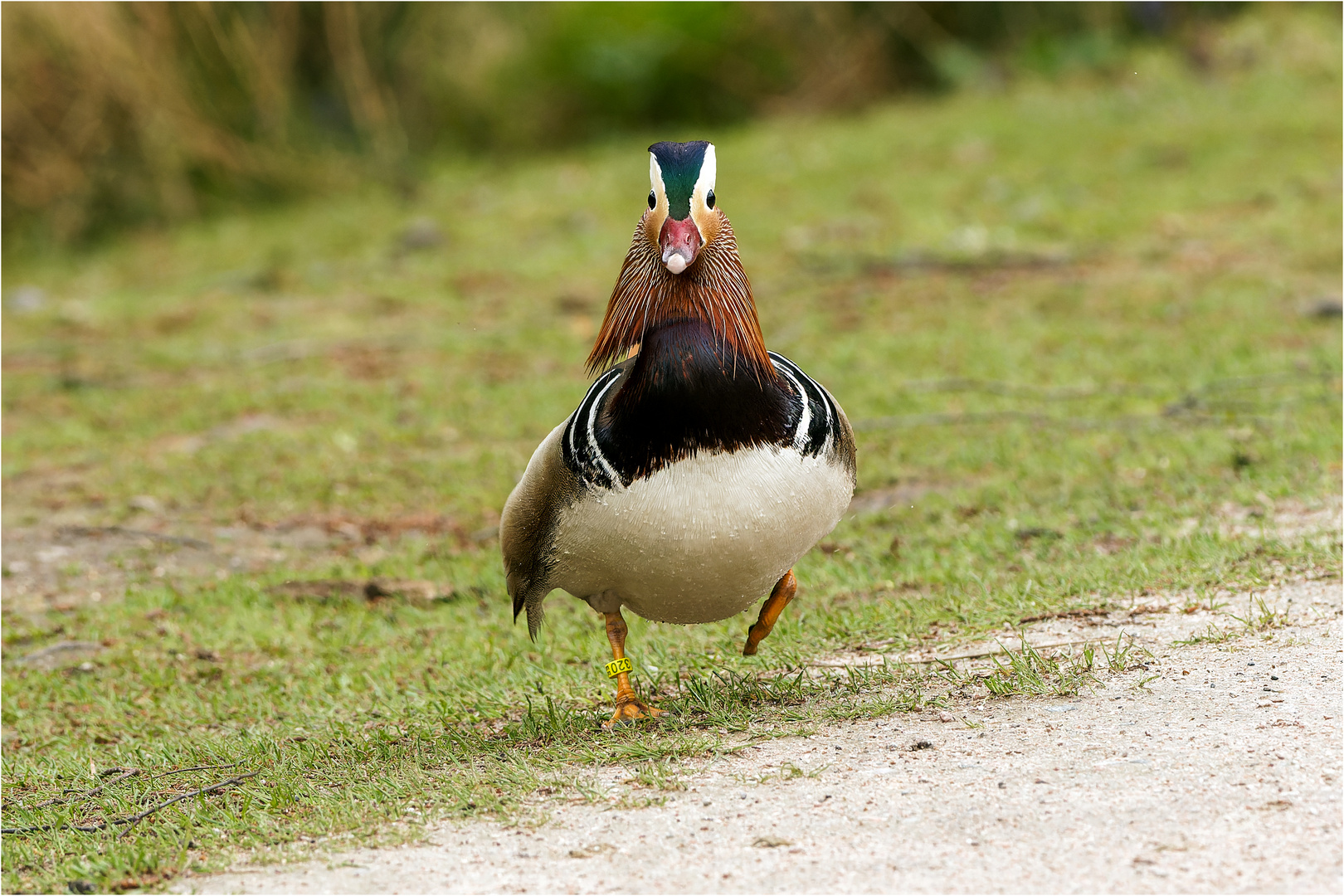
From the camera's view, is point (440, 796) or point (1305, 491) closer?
point (440, 796)

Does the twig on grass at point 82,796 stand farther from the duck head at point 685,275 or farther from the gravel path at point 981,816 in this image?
the duck head at point 685,275

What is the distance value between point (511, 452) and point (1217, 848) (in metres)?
4.69

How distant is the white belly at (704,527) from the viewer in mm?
3570

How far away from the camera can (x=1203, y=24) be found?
13.7m

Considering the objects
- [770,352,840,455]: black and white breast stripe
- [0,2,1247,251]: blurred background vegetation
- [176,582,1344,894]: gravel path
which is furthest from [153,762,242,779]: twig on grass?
[0,2,1247,251]: blurred background vegetation

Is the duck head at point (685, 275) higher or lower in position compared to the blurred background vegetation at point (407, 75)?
lower

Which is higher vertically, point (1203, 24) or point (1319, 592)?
point (1203, 24)

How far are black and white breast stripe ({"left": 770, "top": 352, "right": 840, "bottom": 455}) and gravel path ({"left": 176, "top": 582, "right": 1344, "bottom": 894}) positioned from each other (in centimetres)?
71

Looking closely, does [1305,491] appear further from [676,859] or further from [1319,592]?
[676,859]

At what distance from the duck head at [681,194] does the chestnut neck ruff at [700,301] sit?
10cm

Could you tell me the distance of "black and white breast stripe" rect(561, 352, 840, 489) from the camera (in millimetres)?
3674

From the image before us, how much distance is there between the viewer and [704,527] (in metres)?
3.57

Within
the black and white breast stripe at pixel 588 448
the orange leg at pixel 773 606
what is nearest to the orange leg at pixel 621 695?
the orange leg at pixel 773 606

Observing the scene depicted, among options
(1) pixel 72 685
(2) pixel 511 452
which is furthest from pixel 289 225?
(1) pixel 72 685
